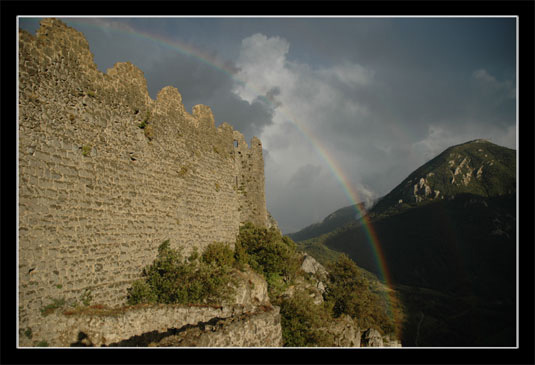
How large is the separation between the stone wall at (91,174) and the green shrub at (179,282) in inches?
16.1

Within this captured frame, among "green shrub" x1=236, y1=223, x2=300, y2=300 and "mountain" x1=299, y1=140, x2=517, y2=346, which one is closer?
"green shrub" x1=236, y1=223, x2=300, y2=300

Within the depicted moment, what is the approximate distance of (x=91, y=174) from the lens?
358 inches

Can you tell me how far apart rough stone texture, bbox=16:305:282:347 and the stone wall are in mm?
551

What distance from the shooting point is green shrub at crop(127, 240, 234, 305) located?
34.2ft

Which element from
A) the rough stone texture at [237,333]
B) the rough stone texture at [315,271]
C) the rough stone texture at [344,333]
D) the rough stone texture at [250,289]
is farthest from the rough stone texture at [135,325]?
the rough stone texture at [315,271]

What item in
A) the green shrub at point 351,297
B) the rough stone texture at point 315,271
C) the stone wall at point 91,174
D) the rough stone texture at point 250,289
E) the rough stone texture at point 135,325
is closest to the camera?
the rough stone texture at point 135,325

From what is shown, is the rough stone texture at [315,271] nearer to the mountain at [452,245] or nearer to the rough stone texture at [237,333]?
the rough stone texture at [237,333]

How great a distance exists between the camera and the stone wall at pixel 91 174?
743cm

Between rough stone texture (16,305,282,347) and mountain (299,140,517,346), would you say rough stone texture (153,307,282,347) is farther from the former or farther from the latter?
→ mountain (299,140,517,346)

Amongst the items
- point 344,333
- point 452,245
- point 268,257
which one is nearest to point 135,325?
point 268,257

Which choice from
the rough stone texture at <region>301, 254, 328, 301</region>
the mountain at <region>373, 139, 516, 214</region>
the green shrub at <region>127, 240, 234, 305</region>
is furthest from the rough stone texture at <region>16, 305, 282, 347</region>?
the mountain at <region>373, 139, 516, 214</region>

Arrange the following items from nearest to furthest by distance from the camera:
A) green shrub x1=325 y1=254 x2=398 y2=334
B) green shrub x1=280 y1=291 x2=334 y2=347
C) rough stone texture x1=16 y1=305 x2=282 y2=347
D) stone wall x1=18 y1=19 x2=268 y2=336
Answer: rough stone texture x1=16 y1=305 x2=282 y2=347
stone wall x1=18 y1=19 x2=268 y2=336
green shrub x1=280 y1=291 x2=334 y2=347
green shrub x1=325 y1=254 x2=398 y2=334

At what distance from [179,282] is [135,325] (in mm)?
2845

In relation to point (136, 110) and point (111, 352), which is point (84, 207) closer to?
point (136, 110)
